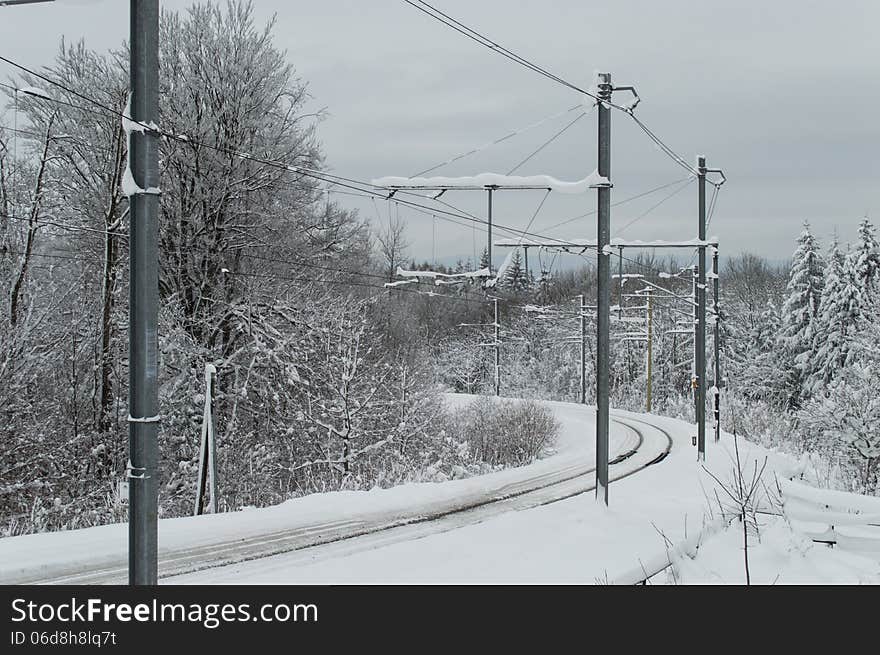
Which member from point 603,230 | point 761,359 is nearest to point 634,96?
point 603,230

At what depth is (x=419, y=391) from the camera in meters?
31.0

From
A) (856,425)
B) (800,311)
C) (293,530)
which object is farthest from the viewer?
(800,311)

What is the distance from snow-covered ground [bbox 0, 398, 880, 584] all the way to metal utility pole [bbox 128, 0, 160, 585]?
4.01 m

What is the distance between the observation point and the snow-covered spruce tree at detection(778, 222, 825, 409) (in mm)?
58438

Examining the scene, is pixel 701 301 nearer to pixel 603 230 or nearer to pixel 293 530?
pixel 603 230

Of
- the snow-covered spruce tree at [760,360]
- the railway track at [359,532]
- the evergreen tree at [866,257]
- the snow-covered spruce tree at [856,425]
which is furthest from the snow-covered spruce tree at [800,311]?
the railway track at [359,532]

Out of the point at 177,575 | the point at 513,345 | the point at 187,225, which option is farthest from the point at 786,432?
the point at 513,345

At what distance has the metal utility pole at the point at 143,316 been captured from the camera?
6031 mm

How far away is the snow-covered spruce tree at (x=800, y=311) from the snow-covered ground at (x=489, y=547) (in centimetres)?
4599

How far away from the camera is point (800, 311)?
58781mm

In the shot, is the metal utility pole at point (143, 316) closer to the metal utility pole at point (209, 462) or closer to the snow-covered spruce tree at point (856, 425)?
the metal utility pole at point (209, 462)

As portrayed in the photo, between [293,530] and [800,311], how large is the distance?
Answer: 53.5m

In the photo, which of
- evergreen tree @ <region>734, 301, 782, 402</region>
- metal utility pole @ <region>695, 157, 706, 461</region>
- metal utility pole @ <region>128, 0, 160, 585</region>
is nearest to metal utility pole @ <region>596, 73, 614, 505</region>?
metal utility pole @ <region>128, 0, 160, 585</region>

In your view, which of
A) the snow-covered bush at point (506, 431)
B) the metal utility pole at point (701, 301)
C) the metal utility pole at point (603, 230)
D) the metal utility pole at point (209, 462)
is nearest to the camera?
the metal utility pole at point (603, 230)
